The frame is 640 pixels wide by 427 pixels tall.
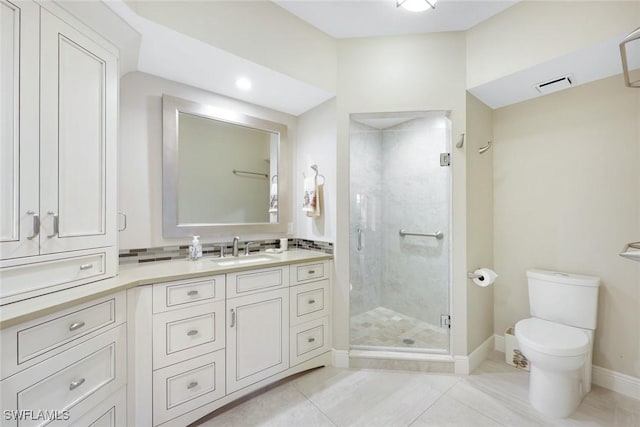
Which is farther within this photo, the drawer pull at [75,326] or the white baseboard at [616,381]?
the white baseboard at [616,381]

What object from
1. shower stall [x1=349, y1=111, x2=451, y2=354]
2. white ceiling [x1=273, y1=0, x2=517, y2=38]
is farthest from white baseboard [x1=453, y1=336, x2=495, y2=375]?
white ceiling [x1=273, y1=0, x2=517, y2=38]

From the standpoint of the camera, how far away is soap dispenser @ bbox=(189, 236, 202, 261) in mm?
1933

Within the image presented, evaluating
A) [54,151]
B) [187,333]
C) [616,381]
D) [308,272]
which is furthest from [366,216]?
[54,151]

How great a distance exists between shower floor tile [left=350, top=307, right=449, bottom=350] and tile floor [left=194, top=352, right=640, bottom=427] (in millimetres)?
245

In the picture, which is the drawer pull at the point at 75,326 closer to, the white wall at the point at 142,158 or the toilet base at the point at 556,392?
the white wall at the point at 142,158

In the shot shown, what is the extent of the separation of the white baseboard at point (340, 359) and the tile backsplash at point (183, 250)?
2.67 feet

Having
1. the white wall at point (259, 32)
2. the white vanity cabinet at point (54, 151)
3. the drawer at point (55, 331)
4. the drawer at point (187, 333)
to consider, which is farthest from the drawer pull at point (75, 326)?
the white wall at point (259, 32)

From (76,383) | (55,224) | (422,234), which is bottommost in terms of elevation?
(76,383)

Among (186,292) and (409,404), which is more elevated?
(186,292)

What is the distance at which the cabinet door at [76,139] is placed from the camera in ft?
3.69

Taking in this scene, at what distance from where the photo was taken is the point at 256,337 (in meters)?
1.74

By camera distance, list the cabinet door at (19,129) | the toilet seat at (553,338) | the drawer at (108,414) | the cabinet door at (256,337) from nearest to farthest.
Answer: the cabinet door at (19,129) < the drawer at (108,414) < the toilet seat at (553,338) < the cabinet door at (256,337)

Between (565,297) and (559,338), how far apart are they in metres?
0.38

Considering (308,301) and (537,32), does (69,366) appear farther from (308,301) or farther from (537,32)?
(537,32)
